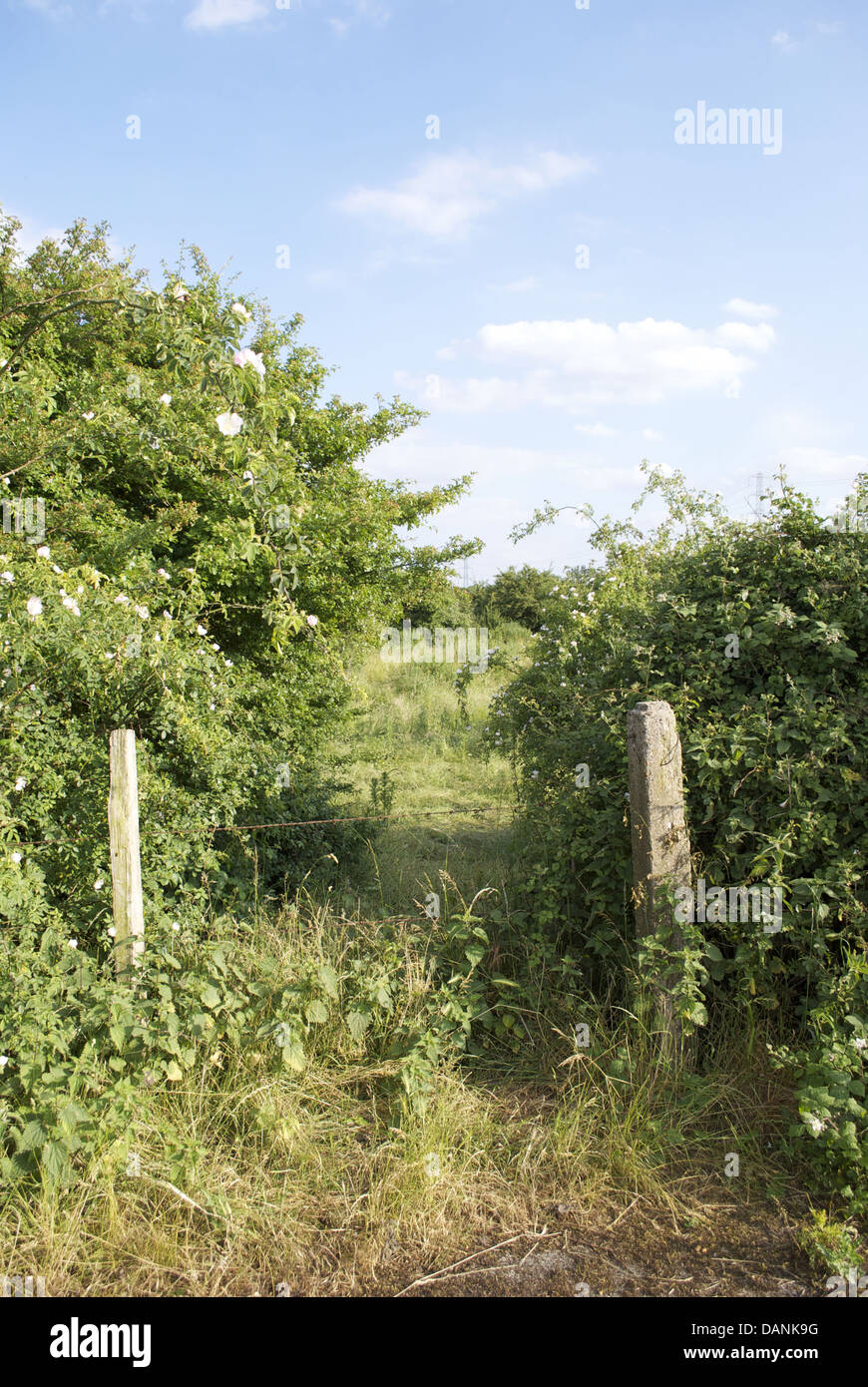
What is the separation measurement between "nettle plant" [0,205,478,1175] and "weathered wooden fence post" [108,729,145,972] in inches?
9.2

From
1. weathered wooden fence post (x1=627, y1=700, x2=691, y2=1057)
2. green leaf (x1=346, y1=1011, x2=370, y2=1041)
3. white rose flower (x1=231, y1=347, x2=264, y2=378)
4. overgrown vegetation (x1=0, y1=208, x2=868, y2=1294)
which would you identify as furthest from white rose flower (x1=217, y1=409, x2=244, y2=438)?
green leaf (x1=346, y1=1011, x2=370, y2=1041)

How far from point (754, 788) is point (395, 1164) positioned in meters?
2.07

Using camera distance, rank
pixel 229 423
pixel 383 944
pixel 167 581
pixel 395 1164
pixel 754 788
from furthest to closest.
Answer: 1. pixel 167 581
2. pixel 383 944
3. pixel 754 788
4. pixel 229 423
5. pixel 395 1164

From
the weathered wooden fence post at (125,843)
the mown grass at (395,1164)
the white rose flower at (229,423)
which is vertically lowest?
the mown grass at (395,1164)

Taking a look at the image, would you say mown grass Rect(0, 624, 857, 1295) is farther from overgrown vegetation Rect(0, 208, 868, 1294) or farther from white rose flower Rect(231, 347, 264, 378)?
white rose flower Rect(231, 347, 264, 378)

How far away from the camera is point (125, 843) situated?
3.63 metres

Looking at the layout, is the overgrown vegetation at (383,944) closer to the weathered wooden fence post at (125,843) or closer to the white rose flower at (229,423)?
the white rose flower at (229,423)

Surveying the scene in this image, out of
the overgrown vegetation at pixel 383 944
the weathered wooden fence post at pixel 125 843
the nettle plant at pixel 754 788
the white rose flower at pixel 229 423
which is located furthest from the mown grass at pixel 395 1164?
the white rose flower at pixel 229 423

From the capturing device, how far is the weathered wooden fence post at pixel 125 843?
3588 millimetres

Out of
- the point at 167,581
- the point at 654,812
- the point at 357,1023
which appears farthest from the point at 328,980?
the point at 167,581

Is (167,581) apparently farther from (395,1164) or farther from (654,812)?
(395,1164)

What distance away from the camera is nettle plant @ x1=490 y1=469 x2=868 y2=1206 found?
3266 millimetres

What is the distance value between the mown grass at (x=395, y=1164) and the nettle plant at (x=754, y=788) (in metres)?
0.29
